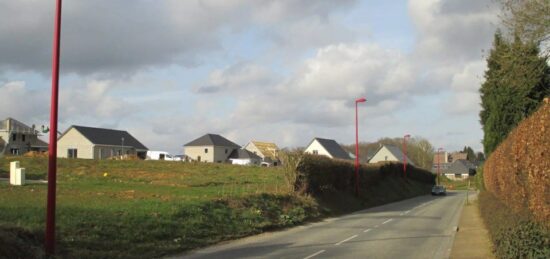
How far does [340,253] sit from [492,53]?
9.54 meters

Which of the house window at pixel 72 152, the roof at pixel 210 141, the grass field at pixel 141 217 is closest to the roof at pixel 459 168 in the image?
the roof at pixel 210 141

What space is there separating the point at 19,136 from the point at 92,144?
19.1 meters

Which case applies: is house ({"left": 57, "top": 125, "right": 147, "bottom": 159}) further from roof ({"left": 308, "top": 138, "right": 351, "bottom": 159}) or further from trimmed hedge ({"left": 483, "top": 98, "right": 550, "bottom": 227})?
trimmed hedge ({"left": 483, "top": 98, "right": 550, "bottom": 227})

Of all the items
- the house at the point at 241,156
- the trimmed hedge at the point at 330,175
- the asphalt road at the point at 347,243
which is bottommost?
the asphalt road at the point at 347,243

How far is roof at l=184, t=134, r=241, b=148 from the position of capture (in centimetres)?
11688

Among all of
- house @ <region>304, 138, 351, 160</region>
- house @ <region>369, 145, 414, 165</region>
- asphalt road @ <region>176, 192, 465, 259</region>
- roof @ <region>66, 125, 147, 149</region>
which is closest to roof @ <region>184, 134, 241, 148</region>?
roof @ <region>66, 125, 147, 149</region>

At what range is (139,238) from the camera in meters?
17.0

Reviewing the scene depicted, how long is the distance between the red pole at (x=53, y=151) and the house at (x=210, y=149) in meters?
102

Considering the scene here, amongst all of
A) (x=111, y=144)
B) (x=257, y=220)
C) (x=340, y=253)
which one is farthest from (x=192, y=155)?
(x=340, y=253)

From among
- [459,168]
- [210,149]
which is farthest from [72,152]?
[459,168]

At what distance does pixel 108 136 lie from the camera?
10050 cm

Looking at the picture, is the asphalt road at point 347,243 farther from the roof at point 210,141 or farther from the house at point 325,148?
the house at point 325,148

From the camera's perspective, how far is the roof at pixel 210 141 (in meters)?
117

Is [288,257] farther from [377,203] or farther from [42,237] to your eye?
[377,203]
